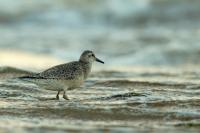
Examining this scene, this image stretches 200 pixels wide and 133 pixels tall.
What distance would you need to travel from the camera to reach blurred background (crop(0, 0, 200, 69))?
1827cm

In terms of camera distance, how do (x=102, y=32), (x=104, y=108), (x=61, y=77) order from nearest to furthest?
(x=104, y=108) < (x=61, y=77) < (x=102, y=32)

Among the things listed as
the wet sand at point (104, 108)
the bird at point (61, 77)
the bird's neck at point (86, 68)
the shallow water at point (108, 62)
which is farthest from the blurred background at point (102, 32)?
the bird at point (61, 77)

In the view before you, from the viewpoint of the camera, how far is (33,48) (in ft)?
66.8

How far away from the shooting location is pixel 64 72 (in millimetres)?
11000

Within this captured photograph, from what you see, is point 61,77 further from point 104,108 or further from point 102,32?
point 102,32

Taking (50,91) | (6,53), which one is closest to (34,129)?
(50,91)

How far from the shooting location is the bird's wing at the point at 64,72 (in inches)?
424

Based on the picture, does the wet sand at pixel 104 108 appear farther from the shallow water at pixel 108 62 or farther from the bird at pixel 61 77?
the bird at pixel 61 77

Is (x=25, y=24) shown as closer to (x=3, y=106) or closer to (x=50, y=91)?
(x=50, y=91)

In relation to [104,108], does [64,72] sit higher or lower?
higher

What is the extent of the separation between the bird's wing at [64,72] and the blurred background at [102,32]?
16.5ft

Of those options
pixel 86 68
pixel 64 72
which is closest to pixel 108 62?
pixel 86 68

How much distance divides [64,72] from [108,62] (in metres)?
7.31

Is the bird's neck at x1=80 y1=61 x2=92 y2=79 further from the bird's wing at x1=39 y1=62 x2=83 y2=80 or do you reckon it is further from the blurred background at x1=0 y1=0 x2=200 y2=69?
the blurred background at x1=0 y1=0 x2=200 y2=69
